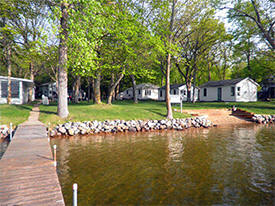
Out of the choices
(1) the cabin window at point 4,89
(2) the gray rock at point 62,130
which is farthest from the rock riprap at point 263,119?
(1) the cabin window at point 4,89

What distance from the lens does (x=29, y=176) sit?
616cm

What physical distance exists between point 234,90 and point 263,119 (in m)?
15.8

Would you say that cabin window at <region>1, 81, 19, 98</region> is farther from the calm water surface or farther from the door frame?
the door frame

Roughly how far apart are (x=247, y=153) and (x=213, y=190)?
5.44 m

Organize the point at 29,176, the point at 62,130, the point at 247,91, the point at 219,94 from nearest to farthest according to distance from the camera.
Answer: the point at 29,176
the point at 62,130
the point at 247,91
the point at 219,94

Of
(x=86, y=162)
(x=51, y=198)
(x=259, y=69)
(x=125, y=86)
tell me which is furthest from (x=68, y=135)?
(x=125, y=86)

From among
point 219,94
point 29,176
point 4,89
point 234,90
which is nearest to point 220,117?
point 234,90

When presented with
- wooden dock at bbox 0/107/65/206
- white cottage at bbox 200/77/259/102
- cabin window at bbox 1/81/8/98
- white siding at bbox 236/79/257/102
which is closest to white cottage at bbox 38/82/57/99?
cabin window at bbox 1/81/8/98

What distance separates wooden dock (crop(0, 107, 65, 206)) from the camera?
190 inches

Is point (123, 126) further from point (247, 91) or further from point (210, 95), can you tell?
point (247, 91)

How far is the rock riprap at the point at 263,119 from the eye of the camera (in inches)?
958

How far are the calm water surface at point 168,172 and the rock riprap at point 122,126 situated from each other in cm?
265

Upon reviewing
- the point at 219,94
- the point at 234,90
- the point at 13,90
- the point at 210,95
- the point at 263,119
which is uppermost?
the point at 234,90

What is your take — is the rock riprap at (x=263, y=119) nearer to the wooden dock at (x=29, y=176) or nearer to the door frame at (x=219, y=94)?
the door frame at (x=219, y=94)
